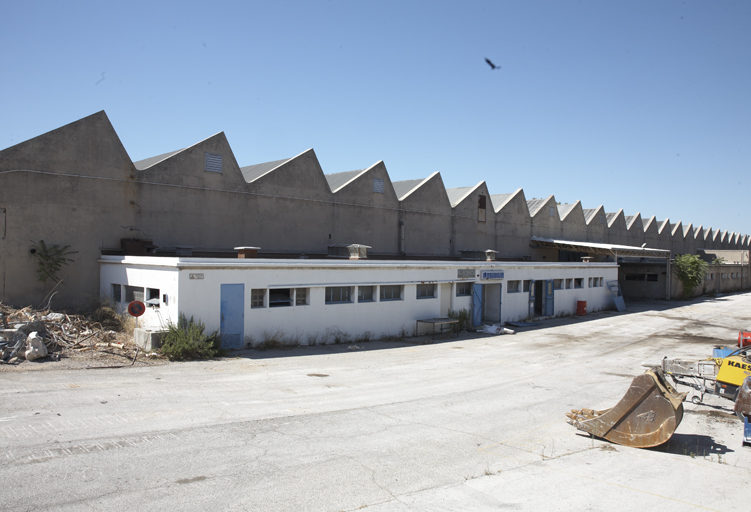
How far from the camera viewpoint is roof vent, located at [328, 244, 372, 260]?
2370 cm

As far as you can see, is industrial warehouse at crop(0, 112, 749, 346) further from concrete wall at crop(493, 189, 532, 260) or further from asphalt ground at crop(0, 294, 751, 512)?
concrete wall at crop(493, 189, 532, 260)

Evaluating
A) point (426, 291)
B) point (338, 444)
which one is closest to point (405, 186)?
point (426, 291)

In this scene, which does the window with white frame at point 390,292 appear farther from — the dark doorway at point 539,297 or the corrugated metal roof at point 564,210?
the corrugated metal roof at point 564,210

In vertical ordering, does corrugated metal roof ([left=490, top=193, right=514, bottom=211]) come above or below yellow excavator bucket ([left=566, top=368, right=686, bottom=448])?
above

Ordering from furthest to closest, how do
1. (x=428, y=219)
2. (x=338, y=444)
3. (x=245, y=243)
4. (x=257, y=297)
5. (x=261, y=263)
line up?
1. (x=428, y=219)
2. (x=245, y=243)
3. (x=257, y=297)
4. (x=261, y=263)
5. (x=338, y=444)

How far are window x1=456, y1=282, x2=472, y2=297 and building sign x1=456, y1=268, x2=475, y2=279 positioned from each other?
1.65 ft

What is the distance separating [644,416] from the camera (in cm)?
869

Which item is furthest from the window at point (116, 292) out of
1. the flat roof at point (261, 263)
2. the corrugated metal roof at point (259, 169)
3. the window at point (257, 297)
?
the corrugated metal roof at point (259, 169)

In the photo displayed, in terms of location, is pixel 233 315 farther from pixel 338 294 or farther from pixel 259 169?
pixel 259 169

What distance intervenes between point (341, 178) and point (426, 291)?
37.0 feet

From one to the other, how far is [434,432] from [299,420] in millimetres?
2596

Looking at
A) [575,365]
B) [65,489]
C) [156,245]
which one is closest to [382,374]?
[575,365]

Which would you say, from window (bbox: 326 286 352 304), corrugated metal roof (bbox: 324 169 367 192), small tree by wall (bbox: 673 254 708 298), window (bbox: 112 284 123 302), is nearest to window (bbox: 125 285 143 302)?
window (bbox: 112 284 123 302)

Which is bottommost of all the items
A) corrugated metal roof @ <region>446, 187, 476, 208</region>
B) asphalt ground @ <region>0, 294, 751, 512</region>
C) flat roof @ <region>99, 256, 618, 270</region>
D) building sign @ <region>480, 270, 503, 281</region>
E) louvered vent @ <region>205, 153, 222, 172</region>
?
asphalt ground @ <region>0, 294, 751, 512</region>
